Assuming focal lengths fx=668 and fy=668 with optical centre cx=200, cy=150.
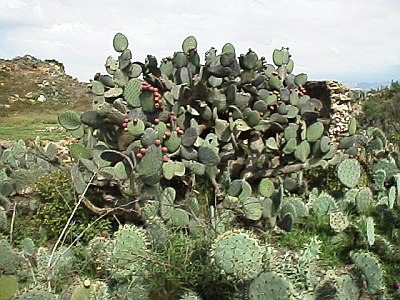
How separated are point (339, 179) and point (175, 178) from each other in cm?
139

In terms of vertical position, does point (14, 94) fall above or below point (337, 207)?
below

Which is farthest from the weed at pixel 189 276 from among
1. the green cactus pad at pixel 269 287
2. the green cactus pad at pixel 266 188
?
the green cactus pad at pixel 266 188

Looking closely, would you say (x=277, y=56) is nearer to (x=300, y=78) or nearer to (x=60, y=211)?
(x=300, y=78)

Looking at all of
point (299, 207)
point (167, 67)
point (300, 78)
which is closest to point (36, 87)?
point (300, 78)

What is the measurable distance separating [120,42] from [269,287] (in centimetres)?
317

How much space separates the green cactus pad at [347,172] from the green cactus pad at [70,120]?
2246mm

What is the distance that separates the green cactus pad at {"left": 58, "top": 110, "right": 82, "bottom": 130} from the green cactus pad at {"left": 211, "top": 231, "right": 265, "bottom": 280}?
270 cm

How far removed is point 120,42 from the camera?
5.68m

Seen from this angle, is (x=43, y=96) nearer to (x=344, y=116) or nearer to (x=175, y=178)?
(x=344, y=116)

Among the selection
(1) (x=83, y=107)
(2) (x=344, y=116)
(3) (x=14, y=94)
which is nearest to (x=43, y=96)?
(3) (x=14, y=94)

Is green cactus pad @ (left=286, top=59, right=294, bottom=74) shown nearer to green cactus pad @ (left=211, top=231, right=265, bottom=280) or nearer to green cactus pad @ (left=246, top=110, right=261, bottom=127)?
green cactus pad @ (left=246, top=110, right=261, bottom=127)

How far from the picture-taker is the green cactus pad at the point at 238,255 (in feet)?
10.5

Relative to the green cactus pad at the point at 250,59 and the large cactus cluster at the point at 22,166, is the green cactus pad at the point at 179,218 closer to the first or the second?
the large cactus cluster at the point at 22,166

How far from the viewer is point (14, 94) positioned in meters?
26.2
